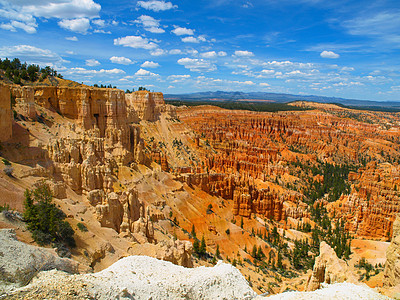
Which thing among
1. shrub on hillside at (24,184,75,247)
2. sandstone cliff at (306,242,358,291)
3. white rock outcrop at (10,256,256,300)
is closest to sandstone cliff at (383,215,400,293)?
sandstone cliff at (306,242,358,291)

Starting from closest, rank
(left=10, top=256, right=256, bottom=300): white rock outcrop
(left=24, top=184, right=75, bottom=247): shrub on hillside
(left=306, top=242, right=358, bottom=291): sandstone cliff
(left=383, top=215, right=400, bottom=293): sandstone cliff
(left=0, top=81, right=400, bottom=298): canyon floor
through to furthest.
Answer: (left=10, top=256, right=256, bottom=300): white rock outcrop
(left=24, top=184, right=75, bottom=247): shrub on hillside
(left=306, top=242, right=358, bottom=291): sandstone cliff
(left=383, top=215, right=400, bottom=293): sandstone cliff
(left=0, top=81, right=400, bottom=298): canyon floor

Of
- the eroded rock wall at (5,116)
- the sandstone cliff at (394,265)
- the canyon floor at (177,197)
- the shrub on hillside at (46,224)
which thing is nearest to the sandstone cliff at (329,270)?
the canyon floor at (177,197)

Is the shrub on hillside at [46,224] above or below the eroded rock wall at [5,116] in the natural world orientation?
below

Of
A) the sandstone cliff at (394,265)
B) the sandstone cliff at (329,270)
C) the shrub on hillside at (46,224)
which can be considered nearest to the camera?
the shrub on hillside at (46,224)

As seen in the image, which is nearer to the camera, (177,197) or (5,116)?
(5,116)

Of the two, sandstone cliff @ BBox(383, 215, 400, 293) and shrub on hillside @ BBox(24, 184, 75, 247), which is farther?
sandstone cliff @ BBox(383, 215, 400, 293)

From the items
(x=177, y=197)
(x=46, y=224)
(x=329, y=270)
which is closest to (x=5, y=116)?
(x=46, y=224)

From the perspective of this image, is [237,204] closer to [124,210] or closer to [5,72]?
[124,210]

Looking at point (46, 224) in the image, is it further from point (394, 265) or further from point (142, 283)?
point (394, 265)

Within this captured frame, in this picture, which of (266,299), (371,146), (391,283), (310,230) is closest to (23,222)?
(266,299)

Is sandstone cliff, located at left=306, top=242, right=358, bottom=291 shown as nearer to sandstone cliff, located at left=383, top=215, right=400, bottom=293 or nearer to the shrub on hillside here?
sandstone cliff, located at left=383, top=215, right=400, bottom=293

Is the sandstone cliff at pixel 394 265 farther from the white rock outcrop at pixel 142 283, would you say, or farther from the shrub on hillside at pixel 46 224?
the shrub on hillside at pixel 46 224

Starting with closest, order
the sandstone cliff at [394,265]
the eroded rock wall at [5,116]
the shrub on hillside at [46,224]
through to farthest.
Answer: the shrub on hillside at [46,224], the sandstone cliff at [394,265], the eroded rock wall at [5,116]

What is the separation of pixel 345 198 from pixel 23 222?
179ft
